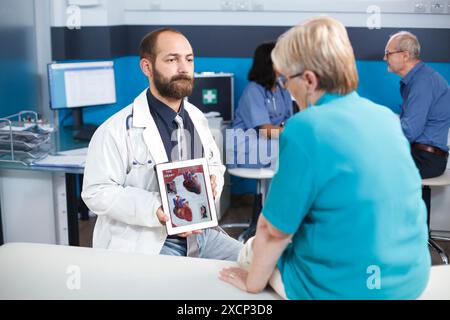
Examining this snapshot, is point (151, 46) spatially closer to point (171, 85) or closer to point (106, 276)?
point (171, 85)

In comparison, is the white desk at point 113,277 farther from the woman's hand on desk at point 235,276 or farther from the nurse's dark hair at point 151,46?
the nurse's dark hair at point 151,46

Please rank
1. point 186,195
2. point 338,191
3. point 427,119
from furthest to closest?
point 427,119 → point 186,195 → point 338,191

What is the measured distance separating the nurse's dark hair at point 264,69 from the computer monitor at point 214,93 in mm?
523

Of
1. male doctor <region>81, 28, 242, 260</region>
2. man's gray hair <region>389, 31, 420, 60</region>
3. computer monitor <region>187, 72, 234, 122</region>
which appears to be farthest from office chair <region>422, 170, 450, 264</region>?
male doctor <region>81, 28, 242, 260</region>

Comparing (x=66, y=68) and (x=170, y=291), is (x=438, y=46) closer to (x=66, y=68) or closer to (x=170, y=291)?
(x=66, y=68)

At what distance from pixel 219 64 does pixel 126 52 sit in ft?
2.40

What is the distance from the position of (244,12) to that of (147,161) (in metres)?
2.68

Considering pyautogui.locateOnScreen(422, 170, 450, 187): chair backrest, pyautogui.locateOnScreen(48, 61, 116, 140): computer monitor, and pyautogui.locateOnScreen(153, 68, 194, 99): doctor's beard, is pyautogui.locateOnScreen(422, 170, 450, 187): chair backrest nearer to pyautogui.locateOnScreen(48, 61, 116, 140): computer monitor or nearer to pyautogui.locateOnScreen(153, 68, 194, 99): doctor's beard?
pyautogui.locateOnScreen(153, 68, 194, 99): doctor's beard

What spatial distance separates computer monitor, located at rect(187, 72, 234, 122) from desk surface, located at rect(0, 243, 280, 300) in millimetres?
2554

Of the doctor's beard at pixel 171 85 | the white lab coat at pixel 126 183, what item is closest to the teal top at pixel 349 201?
the white lab coat at pixel 126 183

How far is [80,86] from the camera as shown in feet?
12.7

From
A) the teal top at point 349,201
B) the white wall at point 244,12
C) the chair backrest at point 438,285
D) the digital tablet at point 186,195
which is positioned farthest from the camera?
the white wall at point 244,12

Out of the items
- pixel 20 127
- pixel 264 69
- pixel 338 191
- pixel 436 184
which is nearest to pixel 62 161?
pixel 20 127

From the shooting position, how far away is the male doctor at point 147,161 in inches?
80.4
